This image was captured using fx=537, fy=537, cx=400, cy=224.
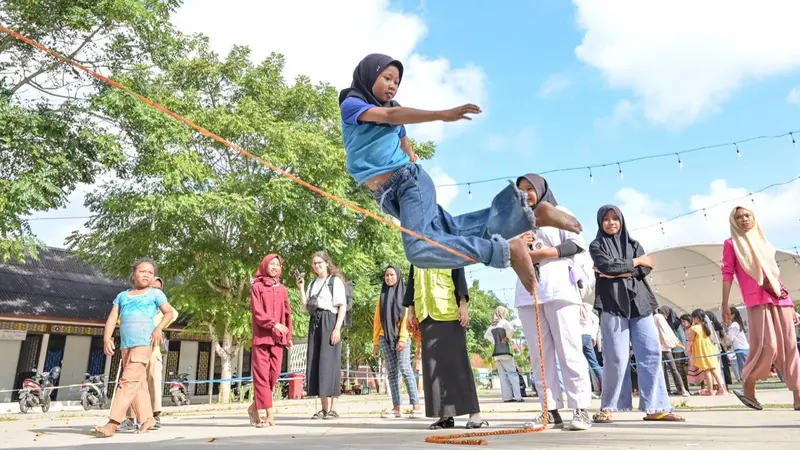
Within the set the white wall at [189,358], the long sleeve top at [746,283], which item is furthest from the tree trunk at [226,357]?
the long sleeve top at [746,283]

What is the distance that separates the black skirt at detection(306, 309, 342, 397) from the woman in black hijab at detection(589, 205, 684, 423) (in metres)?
3.05

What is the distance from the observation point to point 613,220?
515 centimetres

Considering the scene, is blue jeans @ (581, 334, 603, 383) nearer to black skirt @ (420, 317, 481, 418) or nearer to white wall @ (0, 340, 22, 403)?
black skirt @ (420, 317, 481, 418)

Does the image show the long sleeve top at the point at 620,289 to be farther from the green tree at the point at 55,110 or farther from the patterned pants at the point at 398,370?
the green tree at the point at 55,110

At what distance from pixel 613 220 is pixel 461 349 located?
6.43 feet

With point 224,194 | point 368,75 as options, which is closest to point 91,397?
point 224,194

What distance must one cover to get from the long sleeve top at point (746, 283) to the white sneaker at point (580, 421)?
1927 mm

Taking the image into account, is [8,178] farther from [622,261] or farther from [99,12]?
[622,261]

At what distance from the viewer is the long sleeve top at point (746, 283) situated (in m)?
4.71

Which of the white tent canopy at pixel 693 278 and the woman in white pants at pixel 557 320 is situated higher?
the white tent canopy at pixel 693 278

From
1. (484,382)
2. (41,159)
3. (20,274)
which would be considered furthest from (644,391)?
(484,382)

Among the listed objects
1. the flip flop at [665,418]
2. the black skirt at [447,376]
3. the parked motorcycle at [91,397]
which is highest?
the parked motorcycle at [91,397]

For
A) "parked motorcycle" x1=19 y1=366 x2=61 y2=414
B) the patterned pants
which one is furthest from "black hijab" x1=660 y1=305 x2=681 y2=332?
"parked motorcycle" x1=19 y1=366 x2=61 y2=414

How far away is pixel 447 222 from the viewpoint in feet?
11.3
